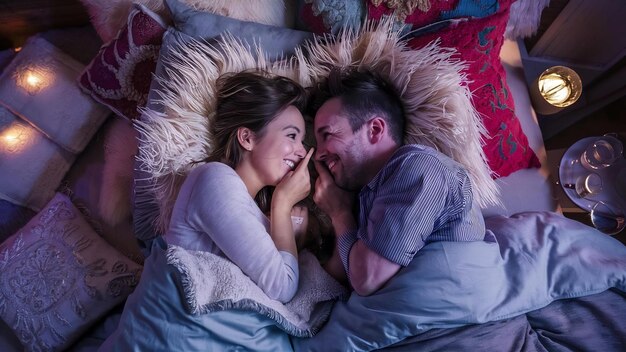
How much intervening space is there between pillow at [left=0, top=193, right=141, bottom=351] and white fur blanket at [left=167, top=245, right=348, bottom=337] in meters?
0.44

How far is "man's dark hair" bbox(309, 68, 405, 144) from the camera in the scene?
1.13m

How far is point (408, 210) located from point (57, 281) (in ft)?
3.46

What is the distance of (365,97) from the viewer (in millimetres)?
1139

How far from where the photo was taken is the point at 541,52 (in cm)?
166

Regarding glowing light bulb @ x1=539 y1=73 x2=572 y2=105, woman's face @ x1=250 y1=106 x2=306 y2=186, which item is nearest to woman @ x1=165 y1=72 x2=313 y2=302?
woman's face @ x1=250 y1=106 x2=306 y2=186

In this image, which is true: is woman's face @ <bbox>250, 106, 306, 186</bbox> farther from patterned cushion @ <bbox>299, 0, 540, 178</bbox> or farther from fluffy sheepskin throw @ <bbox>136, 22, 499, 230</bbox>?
patterned cushion @ <bbox>299, 0, 540, 178</bbox>

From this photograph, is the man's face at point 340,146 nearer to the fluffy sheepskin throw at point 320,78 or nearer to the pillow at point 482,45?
the fluffy sheepskin throw at point 320,78

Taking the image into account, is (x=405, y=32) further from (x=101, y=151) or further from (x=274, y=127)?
(x=101, y=151)

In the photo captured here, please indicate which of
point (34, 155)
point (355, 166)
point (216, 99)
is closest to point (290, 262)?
point (355, 166)

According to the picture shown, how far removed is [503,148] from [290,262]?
0.70 metres

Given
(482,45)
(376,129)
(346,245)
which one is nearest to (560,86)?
(482,45)

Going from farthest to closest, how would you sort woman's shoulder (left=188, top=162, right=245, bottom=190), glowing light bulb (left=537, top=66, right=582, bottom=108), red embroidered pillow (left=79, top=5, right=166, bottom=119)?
1. glowing light bulb (left=537, top=66, right=582, bottom=108)
2. red embroidered pillow (left=79, top=5, right=166, bottom=119)
3. woman's shoulder (left=188, top=162, right=245, bottom=190)

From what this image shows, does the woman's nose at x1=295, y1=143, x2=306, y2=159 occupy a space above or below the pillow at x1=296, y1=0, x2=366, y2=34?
below

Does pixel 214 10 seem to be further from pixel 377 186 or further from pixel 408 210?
pixel 408 210
